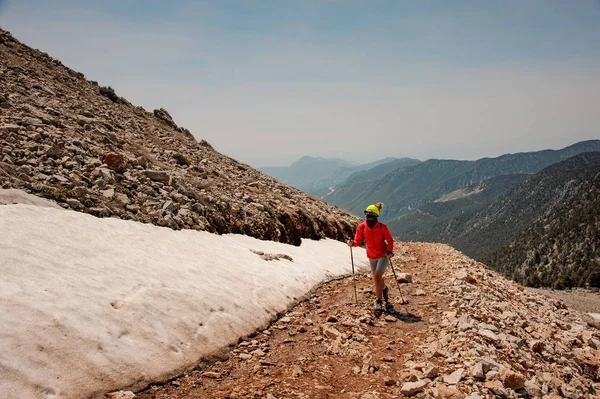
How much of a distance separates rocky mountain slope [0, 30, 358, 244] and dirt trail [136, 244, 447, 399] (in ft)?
23.2

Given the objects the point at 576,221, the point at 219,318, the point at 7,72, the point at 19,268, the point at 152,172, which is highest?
the point at 7,72

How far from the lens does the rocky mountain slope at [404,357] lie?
6684 millimetres

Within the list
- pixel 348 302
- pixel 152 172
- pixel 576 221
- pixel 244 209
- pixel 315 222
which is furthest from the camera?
pixel 576 221

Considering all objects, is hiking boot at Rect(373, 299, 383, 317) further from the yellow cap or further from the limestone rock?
the limestone rock

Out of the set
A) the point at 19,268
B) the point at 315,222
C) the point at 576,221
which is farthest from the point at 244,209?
the point at 576,221

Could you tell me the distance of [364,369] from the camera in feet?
24.9

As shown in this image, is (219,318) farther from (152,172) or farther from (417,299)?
(152,172)

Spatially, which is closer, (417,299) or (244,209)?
(417,299)

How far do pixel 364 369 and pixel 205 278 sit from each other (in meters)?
5.58

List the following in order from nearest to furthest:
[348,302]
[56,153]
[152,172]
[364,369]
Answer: [364,369], [348,302], [56,153], [152,172]

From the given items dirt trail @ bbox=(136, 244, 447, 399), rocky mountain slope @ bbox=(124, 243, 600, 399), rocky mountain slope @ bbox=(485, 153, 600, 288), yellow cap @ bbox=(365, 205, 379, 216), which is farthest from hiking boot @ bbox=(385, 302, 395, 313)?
rocky mountain slope @ bbox=(485, 153, 600, 288)

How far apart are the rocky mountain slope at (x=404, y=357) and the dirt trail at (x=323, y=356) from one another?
0.07ft

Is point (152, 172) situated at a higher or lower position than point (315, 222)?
higher

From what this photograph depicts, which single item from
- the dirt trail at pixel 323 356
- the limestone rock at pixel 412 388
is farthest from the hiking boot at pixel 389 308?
the limestone rock at pixel 412 388
